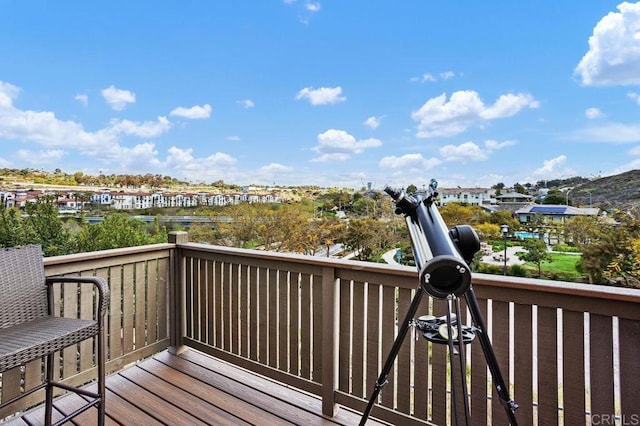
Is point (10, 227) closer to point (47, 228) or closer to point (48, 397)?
point (47, 228)

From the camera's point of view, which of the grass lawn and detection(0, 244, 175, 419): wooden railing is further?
the grass lawn

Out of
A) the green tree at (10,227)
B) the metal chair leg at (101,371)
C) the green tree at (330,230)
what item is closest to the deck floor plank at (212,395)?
the metal chair leg at (101,371)

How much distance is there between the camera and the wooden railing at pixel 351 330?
54.0 inches

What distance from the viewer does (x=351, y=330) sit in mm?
1949

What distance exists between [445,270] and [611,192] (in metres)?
5.03

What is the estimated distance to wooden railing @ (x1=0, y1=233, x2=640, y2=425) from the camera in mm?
1371

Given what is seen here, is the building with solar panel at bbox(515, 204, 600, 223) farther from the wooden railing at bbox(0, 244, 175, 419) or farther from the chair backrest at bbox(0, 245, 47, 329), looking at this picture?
the chair backrest at bbox(0, 245, 47, 329)

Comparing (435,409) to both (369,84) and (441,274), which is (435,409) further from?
(369,84)

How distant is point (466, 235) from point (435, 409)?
39.4 inches

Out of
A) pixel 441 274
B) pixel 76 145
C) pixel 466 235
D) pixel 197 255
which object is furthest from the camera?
pixel 76 145

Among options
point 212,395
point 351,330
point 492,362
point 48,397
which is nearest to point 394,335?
point 351,330

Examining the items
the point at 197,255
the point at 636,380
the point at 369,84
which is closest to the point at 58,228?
the point at 197,255

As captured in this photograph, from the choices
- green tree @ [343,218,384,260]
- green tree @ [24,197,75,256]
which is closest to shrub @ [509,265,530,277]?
green tree @ [343,218,384,260]

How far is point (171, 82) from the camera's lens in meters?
7.65
